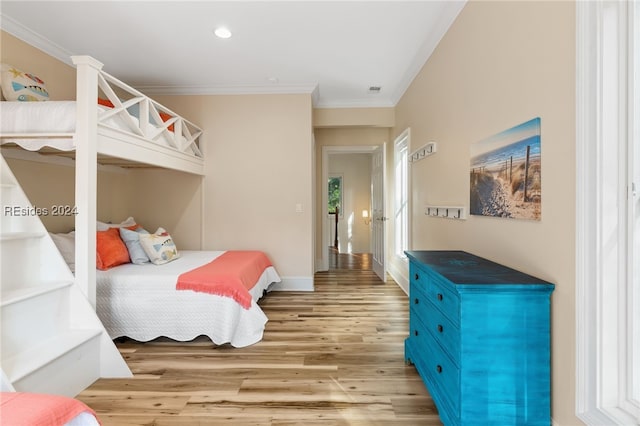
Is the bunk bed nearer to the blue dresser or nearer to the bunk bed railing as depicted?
the bunk bed railing

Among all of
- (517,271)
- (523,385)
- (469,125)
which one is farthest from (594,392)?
(469,125)

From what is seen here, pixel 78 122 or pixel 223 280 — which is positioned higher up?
pixel 78 122

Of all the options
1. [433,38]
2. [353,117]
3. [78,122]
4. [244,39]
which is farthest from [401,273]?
[78,122]

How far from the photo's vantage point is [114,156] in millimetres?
2338

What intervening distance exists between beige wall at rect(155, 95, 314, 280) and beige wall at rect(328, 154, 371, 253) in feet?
14.0

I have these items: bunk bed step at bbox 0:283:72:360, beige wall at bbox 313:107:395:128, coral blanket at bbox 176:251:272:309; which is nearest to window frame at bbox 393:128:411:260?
beige wall at bbox 313:107:395:128

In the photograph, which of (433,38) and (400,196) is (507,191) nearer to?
(433,38)

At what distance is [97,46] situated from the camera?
305 cm

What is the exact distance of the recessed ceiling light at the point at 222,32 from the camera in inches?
108

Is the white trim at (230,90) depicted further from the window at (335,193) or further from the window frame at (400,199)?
the window at (335,193)

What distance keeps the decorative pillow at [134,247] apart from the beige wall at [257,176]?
113 centimetres

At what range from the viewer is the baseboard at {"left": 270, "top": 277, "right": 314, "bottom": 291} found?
4133mm

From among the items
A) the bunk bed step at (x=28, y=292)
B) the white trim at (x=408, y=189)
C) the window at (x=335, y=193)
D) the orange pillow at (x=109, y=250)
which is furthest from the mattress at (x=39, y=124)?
the window at (x=335, y=193)
